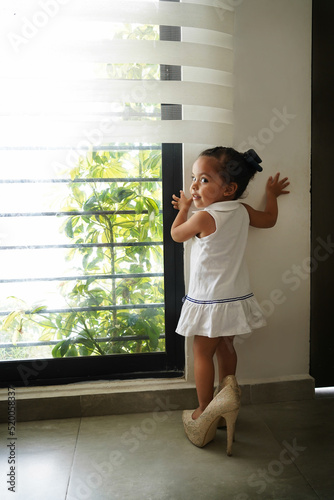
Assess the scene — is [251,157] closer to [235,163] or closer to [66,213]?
[235,163]

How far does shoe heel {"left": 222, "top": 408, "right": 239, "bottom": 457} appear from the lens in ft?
5.19

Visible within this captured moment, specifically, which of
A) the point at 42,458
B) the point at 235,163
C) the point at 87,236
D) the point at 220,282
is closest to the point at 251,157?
the point at 235,163

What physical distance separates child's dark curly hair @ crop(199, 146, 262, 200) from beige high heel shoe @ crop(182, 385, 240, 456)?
729mm

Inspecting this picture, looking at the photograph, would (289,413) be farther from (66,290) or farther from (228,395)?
(66,290)

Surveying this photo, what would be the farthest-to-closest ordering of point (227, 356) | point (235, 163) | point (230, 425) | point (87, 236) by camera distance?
point (87, 236), point (227, 356), point (235, 163), point (230, 425)

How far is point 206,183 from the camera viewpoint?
5.60 ft

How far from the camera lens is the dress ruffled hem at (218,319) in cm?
168

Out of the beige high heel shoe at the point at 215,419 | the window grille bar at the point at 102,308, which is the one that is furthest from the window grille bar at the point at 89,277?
the beige high heel shoe at the point at 215,419

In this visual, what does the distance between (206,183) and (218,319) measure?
19.1 inches

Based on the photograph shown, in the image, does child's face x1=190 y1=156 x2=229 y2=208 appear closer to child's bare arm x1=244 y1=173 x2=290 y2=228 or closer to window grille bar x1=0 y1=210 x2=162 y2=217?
child's bare arm x1=244 y1=173 x2=290 y2=228

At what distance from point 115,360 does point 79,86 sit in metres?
1.09

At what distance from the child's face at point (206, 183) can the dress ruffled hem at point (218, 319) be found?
372 millimetres

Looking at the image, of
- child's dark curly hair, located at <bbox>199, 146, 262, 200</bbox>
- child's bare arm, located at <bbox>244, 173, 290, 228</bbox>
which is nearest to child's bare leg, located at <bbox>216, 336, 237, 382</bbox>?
child's bare arm, located at <bbox>244, 173, 290, 228</bbox>

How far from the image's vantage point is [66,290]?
1956 millimetres
